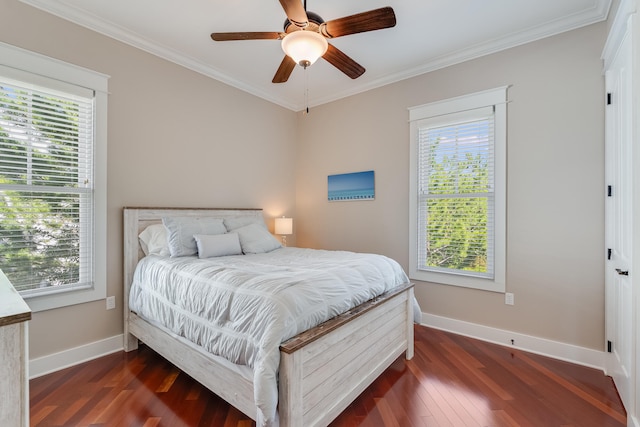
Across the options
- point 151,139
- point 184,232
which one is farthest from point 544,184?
point 151,139

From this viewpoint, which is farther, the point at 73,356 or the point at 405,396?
the point at 73,356

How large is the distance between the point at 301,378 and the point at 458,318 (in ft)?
7.43

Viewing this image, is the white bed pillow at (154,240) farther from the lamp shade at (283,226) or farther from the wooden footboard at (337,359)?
the wooden footboard at (337,359)

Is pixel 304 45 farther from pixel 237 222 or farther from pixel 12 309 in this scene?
pixel 237 222

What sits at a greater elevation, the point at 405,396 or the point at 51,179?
the point at 51,179

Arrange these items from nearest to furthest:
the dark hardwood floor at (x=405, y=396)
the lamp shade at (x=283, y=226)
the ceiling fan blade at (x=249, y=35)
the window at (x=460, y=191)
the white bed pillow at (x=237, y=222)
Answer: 1. the dark hardwood floor at (x=405, y=396)
2. the ceiling fan blade at (x=249, y=35)
3. the window at (x=460, y=191)
4. the white bed pillow at (x=237, y=222)
5. the lamp shade at (x=283, y=226)

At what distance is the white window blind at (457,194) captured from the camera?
296cm

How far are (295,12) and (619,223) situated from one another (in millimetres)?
2570

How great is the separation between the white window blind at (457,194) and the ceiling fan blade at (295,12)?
6.53 feet

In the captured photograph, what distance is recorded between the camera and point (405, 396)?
2010mm

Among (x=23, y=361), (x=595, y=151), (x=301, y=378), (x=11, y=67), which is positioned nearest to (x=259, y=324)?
(x=301, y=378)

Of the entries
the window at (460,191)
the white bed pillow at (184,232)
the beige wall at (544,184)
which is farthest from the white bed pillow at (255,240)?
the window at (460,191)

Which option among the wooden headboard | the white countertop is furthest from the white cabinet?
the wooden headboard

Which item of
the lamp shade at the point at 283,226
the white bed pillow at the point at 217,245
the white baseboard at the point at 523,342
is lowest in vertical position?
the white baseboard at the point at 523,342
